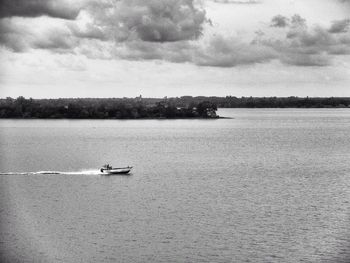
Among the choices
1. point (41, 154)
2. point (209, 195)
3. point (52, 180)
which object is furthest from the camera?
point (41, 154)

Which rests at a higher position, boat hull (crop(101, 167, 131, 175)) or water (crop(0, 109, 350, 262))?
boat hull (crop(101, 167, 131, 175))

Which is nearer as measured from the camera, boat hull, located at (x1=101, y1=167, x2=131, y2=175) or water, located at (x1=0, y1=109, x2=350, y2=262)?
water, located at (x1=0, y1=109, x2=350, y2=262)

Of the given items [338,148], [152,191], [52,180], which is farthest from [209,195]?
[338,148]

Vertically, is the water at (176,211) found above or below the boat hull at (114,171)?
below

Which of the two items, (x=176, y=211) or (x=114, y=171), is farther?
(x=114, y=171)

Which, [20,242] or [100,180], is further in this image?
[100,180]

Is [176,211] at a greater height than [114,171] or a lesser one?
lesser

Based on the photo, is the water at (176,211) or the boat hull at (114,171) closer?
the water at (176,211)

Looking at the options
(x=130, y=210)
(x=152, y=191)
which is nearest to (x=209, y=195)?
(x=152, y=191)

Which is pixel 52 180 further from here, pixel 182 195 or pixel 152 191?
pixel 182 195

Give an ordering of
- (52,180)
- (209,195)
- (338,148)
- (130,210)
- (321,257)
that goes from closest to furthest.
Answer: (321,257)
(130,210)
(209,195)
(52,180)
(338,148)
